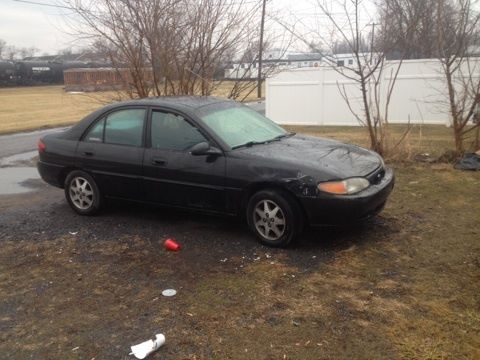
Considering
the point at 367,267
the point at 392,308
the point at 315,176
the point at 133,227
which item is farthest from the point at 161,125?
the point at 392,308

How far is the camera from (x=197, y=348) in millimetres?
3299

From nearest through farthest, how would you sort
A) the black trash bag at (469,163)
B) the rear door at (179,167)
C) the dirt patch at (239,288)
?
the dirt patch at (239,288) → the rear door at (179,167) → the black trash bag at (469,163)

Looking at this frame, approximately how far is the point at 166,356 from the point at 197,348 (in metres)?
0.21

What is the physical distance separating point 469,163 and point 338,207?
4.70 meters

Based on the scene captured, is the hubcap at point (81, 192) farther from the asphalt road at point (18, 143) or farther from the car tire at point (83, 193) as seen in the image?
the asphalt road at point (18, 143)

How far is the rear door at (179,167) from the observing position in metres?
5.20

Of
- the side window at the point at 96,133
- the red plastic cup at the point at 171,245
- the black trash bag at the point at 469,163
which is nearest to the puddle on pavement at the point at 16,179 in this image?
the side window at the point at 96,133

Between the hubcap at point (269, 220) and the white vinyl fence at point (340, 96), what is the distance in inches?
435

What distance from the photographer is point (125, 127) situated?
5.93 metres

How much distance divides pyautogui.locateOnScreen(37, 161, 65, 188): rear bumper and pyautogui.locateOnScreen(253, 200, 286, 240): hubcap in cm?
286

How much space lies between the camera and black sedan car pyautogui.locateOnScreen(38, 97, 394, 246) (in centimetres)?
477

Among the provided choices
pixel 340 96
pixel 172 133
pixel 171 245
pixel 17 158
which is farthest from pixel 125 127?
pixel 340 96

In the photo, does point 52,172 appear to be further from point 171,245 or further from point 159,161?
point 171,245

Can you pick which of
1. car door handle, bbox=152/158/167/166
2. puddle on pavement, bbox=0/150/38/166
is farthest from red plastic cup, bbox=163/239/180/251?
puddle on pavement, bbox=0/150/38/166
